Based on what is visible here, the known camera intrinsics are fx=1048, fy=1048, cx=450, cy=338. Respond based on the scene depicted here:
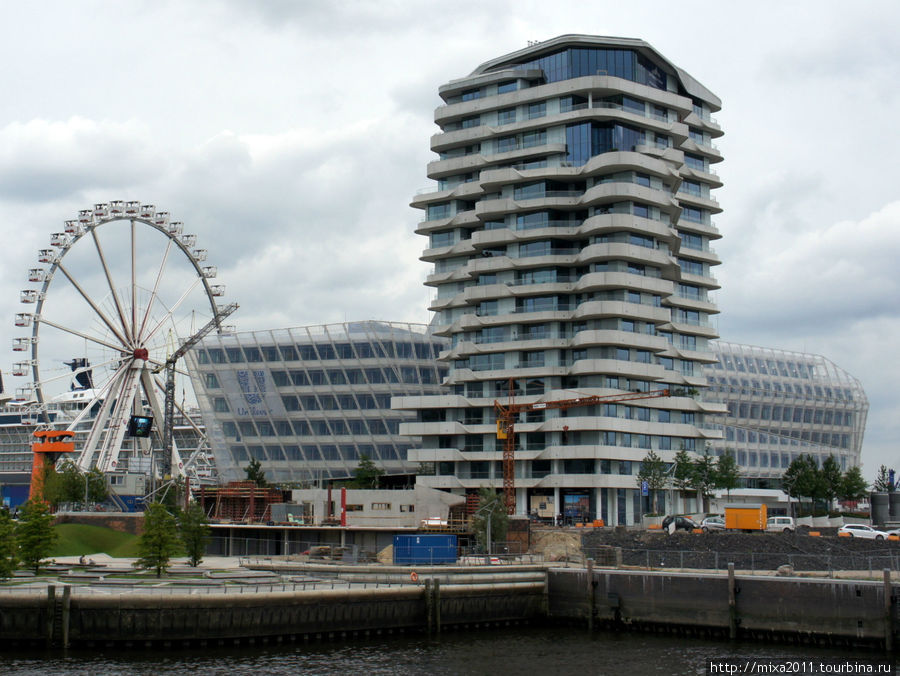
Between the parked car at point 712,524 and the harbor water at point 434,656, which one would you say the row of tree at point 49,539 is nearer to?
the harbor water at point 434,656

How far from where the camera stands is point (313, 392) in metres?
157

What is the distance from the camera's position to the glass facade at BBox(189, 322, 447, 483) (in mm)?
155250

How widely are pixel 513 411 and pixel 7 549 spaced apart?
222ft

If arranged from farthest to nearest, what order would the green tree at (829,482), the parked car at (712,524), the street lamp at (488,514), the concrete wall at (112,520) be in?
the green tree at (829,482) < the concrete wall at (112,520) < the parked car at (712,524) < the street lamp at (488,514)

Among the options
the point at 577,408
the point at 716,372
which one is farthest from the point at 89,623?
the point at 716,372

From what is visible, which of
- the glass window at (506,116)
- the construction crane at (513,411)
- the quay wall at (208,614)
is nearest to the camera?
the quay wall at (208,614)

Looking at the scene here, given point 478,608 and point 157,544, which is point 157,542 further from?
point 478,608

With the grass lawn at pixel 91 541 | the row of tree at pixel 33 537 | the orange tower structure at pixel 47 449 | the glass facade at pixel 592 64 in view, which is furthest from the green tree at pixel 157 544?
the glass facade at pixel 592 64

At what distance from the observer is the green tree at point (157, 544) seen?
76.2 m

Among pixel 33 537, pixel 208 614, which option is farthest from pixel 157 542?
pixel 208 614

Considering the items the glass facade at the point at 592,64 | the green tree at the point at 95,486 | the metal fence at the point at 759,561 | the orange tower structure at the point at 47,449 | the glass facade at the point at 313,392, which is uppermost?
the glass facade at the point at 592,64

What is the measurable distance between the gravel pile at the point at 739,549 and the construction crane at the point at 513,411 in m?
22.9

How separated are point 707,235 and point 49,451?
91.5m

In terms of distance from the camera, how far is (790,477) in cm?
15150
